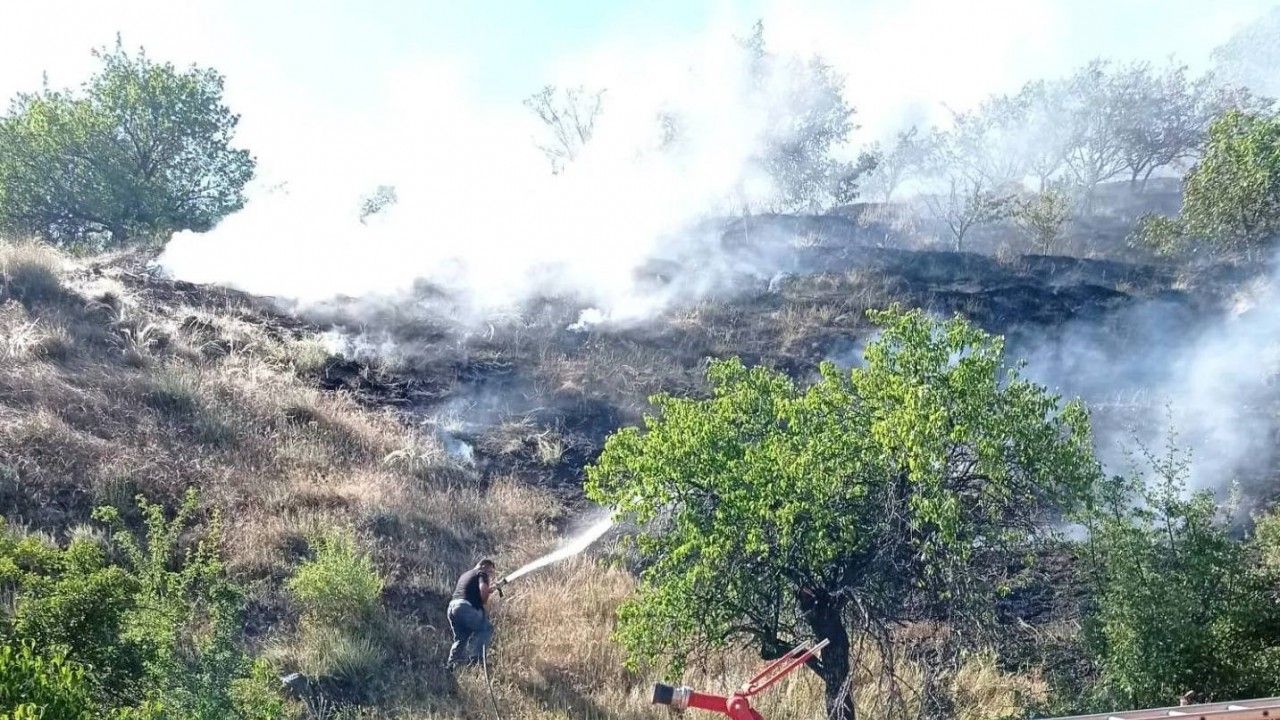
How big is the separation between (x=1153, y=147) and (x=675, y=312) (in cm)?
2459

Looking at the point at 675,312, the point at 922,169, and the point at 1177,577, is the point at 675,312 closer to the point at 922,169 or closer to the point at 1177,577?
the point at 1177,577

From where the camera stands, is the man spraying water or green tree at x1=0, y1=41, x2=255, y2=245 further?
green tree at x1=0, y1=41, x2=255, y2=245

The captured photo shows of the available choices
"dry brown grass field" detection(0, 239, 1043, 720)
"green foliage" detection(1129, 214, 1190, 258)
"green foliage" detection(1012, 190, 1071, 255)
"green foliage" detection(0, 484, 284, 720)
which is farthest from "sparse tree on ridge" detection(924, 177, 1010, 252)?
"green foliage" detection(0, 484, 284, 720)

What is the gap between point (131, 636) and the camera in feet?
20.9

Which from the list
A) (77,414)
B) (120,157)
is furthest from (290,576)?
(120,157)

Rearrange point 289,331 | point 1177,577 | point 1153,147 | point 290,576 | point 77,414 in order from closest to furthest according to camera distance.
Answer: point 1177,577, point 290,576, point 77,414, point 289,331, point 1153,147

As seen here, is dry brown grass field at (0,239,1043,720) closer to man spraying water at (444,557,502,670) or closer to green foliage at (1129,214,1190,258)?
man spraying water at (444,557,502,670)

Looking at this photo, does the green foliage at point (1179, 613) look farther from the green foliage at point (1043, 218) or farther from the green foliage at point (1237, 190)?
the green foliage at point (1043, 218)

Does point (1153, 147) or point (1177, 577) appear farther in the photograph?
point (1153, 147)

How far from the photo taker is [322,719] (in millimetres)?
8039

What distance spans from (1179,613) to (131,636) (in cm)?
745

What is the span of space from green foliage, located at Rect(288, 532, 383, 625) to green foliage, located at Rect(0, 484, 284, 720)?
7.39ft

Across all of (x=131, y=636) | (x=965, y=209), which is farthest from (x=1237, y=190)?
(x=131, y=636)

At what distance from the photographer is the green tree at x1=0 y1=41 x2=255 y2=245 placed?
73.3ft
